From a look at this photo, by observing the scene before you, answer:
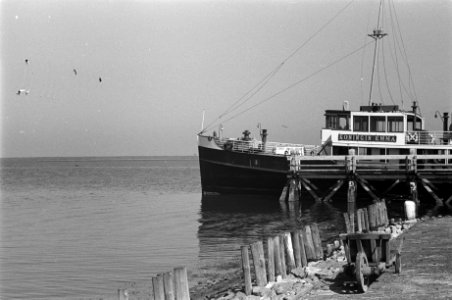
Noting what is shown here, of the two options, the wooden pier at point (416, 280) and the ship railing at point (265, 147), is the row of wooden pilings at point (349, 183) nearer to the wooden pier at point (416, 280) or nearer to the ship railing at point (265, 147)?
the ship railing at point (265, 147)

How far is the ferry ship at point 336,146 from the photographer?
138ft

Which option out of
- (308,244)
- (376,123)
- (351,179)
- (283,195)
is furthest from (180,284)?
(376,123)

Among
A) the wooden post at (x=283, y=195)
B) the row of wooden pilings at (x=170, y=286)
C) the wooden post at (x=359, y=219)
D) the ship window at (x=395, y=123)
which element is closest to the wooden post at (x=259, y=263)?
the row of wooden pilings at (x=170, y=286)

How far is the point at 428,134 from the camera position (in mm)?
42750

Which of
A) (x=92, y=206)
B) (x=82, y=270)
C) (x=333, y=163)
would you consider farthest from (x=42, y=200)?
(x=82, y=270)

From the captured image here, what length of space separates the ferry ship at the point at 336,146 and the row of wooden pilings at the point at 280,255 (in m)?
21.8

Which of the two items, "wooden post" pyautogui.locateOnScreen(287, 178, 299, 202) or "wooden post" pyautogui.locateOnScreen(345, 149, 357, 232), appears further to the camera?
"wooden post" pyautogui.locateOnScreen(287, 178, 299, 202)

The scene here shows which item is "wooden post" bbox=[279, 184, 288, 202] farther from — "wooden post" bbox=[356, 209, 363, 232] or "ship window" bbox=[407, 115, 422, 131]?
"wooden post" bbox=[356, 209, 363, 232]

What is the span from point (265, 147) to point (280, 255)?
91.8ft

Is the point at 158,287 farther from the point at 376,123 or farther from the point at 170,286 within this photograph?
the point at 376,123

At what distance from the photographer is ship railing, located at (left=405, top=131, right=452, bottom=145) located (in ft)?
138

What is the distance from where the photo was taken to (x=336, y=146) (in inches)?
1703

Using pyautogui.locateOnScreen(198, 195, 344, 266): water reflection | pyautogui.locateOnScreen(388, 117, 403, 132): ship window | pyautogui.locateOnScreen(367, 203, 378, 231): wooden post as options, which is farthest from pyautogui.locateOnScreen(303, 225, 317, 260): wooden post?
pyautogui.locateOnScreen(388, 117, 403, 132): ship window

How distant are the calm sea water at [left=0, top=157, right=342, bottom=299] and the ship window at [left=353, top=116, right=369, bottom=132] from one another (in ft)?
20.9
